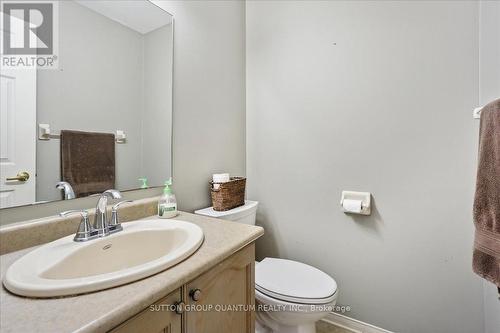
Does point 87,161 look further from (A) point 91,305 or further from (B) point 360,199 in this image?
(B) point 360,199

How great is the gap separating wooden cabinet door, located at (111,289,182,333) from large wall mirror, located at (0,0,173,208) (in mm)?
617

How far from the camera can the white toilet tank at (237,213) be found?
50.8 inches

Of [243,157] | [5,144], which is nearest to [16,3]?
[5,144]

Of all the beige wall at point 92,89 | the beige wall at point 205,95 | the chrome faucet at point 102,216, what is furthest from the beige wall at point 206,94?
the chrome faucet at point 102,216

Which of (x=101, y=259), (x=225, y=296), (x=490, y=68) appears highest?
(x=490, y=68)

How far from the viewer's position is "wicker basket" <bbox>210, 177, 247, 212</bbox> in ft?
4.40

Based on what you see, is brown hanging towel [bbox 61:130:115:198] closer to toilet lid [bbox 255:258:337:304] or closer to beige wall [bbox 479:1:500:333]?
toilet lid [bbox 255:258:337:304]

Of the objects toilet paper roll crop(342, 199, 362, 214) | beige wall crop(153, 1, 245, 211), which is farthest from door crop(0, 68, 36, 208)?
toilet paper roll crop(342, 199, 362, 214)

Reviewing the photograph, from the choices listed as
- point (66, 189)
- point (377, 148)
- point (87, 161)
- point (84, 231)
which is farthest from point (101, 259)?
point (377, 148)

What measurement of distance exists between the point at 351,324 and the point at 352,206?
0.77 metres

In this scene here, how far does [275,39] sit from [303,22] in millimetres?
221

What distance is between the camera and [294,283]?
1.16m

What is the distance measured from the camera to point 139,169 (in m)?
1.11

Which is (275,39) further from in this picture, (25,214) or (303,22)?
(25,214)
